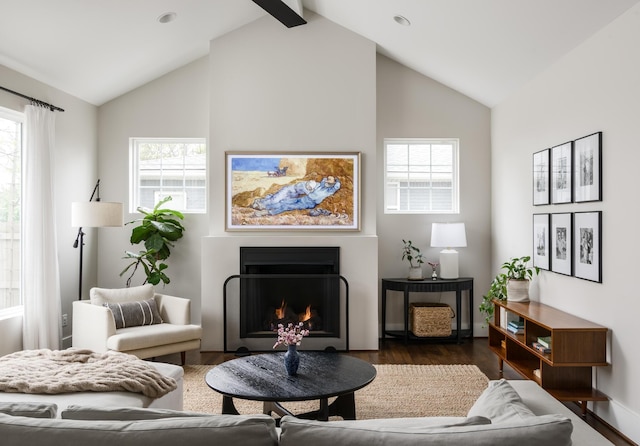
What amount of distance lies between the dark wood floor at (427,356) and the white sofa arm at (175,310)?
1.38ft

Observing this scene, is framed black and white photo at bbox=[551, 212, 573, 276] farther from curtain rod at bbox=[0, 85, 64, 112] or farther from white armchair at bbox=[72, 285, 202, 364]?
curtain rod at bbox=[0, 85, 64, 112]

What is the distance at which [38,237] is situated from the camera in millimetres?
4602

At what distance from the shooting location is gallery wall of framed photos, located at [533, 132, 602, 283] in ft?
11.9

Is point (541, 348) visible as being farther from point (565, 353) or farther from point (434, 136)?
point (434, 136)

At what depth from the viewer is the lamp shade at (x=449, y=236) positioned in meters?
5.71

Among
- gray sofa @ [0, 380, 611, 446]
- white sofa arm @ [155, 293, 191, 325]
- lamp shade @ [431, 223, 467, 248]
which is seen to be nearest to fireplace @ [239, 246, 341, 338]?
white sofa arm @ [155, 293, 191, 325]

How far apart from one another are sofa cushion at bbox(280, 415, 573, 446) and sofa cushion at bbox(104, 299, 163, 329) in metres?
3.73

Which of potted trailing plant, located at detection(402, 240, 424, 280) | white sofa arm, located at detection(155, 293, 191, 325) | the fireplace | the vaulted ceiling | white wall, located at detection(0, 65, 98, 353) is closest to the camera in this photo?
the vaulted ceiling

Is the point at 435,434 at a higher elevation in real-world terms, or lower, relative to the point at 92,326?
higher

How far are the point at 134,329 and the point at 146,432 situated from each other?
3532 millimetres

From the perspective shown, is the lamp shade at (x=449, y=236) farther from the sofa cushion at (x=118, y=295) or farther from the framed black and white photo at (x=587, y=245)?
the sofa cushion at (x=118, y=295)

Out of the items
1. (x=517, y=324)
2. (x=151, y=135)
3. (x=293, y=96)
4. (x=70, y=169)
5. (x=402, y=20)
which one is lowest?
(x=517, y=324)

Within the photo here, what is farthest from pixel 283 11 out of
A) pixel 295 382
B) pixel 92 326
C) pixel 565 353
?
pixel 565 353

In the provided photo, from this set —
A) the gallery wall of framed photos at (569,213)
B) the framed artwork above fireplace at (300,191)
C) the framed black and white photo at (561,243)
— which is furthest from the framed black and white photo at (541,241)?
the framed artwork above fireplace at (300,191)
